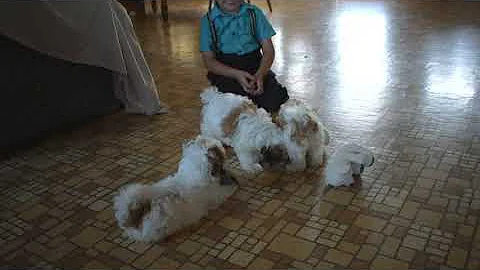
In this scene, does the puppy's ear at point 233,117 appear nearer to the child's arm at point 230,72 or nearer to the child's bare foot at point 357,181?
the child's arm at point 230,72

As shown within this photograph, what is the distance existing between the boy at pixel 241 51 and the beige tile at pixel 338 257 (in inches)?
31.8

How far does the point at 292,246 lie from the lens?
129 centimetres

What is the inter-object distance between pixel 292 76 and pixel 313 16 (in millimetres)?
1859

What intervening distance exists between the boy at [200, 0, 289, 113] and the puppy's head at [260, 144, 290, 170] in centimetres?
32

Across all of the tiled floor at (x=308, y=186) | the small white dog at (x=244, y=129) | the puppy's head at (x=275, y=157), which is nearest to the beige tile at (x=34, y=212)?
the tiled floor at (x=308, y=186)

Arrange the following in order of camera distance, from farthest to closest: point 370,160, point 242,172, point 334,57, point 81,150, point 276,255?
point 334,57 < point 81,150 < point 242,172 < point 370,160 < point 276,255

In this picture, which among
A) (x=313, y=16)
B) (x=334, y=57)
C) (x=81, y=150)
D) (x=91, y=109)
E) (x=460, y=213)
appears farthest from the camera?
(x=313, y=16)

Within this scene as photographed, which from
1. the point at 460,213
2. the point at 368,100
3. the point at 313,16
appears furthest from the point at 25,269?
the point at 313,16

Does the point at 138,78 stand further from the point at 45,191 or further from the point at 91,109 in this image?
the point at 45,191

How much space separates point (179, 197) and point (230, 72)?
67cm

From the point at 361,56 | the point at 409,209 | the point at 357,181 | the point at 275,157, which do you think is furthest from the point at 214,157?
the point at 361,56

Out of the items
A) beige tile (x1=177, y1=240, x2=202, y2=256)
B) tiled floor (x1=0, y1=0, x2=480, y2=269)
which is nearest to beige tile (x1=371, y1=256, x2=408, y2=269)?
tiled floor (x1=0, y1=0, x2=480, y2=269)

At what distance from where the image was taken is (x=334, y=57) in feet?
10.1

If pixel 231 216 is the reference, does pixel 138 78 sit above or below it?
above
